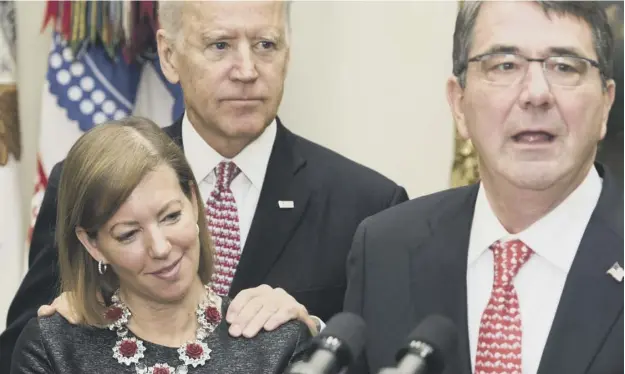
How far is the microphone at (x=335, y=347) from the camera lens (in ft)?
4.37

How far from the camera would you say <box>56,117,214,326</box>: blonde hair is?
2.13 meters

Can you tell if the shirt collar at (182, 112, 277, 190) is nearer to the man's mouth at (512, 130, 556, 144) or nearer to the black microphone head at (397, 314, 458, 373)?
the man's mouth at (512, 130, 556, 144)

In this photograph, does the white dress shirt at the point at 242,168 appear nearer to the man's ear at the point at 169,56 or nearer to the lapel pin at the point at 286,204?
the lapel pin at the point at 286,204

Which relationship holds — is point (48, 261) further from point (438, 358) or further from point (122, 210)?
point (438, 358)

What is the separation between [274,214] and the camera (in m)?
2.66

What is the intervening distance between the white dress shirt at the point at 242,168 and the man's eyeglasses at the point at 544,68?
840mm

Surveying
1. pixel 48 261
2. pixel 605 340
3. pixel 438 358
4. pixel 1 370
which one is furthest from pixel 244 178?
pixel 438 358

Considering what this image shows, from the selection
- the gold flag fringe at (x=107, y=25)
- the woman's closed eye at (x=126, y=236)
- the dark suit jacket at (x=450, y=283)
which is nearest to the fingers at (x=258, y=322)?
the dark suit jacket at (x=450, y=283)

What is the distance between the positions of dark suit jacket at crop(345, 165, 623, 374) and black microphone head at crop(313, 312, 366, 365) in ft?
1.75

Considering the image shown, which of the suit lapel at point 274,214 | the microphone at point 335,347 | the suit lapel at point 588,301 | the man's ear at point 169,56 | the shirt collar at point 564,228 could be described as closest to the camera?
the microphone at point 335,347

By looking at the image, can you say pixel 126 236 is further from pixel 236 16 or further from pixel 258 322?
pixel 236 16

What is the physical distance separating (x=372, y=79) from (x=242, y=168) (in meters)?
1.12

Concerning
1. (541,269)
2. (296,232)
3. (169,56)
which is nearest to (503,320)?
(541,269)

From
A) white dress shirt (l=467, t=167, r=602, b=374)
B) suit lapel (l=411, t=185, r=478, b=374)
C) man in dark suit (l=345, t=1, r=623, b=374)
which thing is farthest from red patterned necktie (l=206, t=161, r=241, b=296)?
white dress shirt (l=467, t=167, r=602, b=374)
